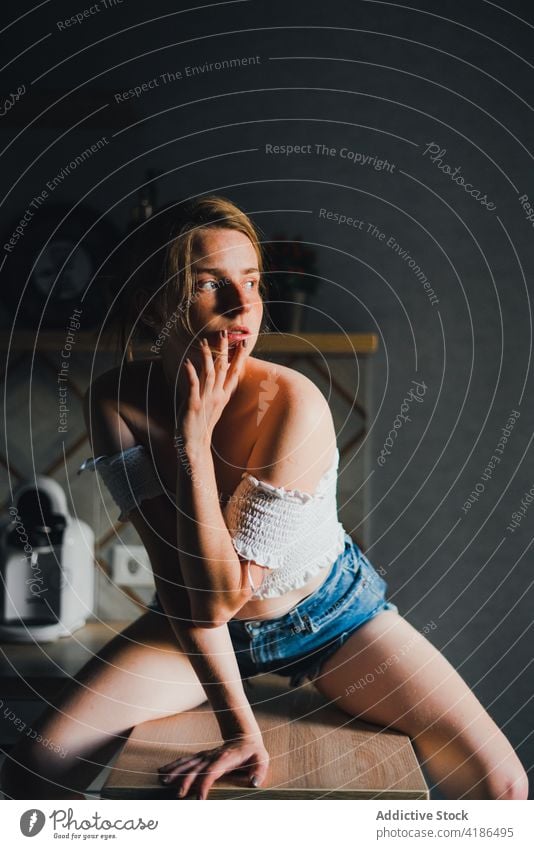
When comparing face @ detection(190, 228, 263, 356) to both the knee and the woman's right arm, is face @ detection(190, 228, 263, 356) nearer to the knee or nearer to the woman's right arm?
the woman's right arm

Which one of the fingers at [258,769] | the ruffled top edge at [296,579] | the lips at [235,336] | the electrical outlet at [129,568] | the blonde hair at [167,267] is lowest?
the fingers at [258,769]

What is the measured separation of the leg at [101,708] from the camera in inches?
25.3

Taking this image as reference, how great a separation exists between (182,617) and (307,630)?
10 cm

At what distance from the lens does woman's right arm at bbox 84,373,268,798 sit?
62 cm

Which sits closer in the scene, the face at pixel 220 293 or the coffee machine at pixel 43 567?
the face at pixel 220 293

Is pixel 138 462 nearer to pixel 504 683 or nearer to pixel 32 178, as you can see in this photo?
pixel 32 178

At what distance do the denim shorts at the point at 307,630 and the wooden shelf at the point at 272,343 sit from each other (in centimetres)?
17

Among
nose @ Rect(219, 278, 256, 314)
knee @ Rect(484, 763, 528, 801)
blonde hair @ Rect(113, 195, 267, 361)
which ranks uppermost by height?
blonde hair @ Rect(113, 195, 267, 361)

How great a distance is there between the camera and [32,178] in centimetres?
71

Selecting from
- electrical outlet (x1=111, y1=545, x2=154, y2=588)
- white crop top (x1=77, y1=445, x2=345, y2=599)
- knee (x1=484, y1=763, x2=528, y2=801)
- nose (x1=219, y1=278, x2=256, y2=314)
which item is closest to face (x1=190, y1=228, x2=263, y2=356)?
nose (x1=219, y1=278, x2=256, y2=314)

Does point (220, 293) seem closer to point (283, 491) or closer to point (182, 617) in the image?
point (283, 491)

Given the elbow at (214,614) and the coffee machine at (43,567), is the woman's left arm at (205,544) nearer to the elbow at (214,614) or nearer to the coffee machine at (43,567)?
the elbow at (214,614)

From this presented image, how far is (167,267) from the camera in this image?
62 centimetres

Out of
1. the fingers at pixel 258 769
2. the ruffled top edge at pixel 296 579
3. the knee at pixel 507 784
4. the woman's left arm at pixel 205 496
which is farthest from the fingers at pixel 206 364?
the knee at pixel 507 784
